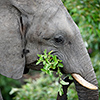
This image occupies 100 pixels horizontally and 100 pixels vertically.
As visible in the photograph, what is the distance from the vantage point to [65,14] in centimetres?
179

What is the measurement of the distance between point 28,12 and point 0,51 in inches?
14.6

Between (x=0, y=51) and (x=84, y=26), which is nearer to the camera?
(x=0, y=51)

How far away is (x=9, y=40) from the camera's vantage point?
173 cm

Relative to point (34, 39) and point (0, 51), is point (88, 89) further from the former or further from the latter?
point (0, 51)

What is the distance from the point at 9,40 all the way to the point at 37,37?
0.22 metres

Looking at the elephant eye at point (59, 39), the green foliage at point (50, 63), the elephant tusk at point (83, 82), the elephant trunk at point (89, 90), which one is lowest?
the elephant trunk at point (89, 90)

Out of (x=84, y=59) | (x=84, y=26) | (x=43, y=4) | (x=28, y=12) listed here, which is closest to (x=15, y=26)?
(x=28, y=12)

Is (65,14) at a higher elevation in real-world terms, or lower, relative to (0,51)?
higher

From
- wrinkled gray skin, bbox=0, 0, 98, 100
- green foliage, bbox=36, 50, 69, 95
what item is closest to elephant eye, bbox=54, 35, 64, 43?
wrinkled gray skin, bbox=0, 0, 98, 100

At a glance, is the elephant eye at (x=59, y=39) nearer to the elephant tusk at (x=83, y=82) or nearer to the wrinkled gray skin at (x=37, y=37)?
the wrinkled gray skin at (x=37, y=37)

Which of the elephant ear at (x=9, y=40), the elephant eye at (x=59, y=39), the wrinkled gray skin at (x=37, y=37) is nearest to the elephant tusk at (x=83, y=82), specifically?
the wrinkled gray skin at (x=37, y=37)

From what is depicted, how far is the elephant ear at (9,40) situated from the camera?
5.64 ft

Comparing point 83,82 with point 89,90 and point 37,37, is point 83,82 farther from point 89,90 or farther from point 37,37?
point 37,37

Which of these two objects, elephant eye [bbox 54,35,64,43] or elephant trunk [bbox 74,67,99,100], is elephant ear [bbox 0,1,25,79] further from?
elephant trunk [bbox 74,67,99,100]
